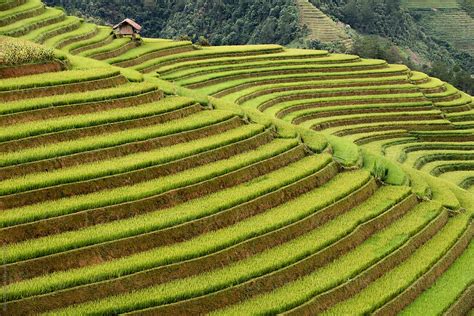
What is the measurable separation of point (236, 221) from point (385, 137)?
16.9 m

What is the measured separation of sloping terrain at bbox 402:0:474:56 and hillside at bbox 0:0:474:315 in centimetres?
6578

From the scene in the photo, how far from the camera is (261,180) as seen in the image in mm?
15273

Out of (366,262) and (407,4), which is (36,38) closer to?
(366,262)

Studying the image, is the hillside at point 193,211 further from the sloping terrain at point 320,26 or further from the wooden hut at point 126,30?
the sloping terrain at point 320,26

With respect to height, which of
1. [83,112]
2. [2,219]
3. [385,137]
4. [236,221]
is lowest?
[385,137]

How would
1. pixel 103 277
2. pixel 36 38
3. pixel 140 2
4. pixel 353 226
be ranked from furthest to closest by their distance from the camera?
pixel 140 2 → pixel 36 38 → pixel 353 226 → pixel 103 277

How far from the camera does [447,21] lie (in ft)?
276

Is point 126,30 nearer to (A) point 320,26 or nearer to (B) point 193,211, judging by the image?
(B) point 193,211

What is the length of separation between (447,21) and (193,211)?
260 feet

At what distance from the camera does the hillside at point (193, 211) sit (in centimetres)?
1128

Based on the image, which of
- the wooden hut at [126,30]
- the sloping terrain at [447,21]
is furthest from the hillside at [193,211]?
the sloping terrain at [447,21]

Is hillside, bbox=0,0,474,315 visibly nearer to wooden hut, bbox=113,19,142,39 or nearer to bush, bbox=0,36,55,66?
bush, bbox=0,36,55,66

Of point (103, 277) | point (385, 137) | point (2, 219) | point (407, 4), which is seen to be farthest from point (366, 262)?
point (407, 4)

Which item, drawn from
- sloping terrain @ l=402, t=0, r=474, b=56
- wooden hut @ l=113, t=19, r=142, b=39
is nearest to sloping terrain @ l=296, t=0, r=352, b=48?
sloping terrain @ l=402, t=0, r=474, b=56
